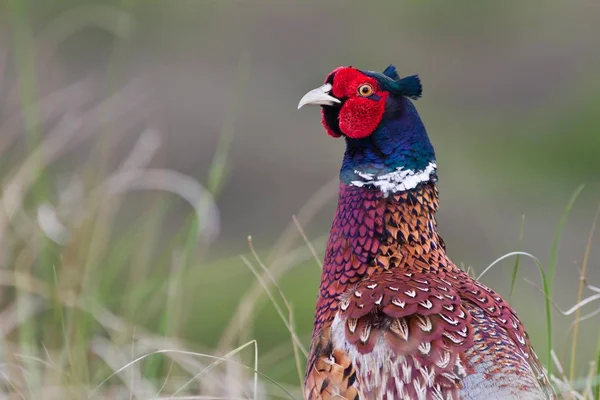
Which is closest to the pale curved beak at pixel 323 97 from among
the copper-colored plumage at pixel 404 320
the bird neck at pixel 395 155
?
the bird neck at pixel 395 155

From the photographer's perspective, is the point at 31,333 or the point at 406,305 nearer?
the point at 406,305

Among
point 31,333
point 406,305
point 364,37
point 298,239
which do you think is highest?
point 364,37

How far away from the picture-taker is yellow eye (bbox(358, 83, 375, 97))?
3.23 metres

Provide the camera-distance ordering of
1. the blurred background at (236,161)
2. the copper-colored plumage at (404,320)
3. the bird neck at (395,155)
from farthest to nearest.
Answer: the blurred background at (236,161) → the bird neck at (395,155) → the copper-colored plumage at (404,320)

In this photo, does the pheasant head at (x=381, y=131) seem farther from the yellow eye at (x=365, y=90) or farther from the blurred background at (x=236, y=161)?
the blurred background at (x=236, y=161)

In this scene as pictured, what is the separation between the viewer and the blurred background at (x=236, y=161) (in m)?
4.01

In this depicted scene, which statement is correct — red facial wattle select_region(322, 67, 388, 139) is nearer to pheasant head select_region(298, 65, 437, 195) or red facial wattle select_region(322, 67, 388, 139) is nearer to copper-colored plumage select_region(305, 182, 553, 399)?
pheasant head select_region(298, 65, 437, 195)

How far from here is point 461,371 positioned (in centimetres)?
273

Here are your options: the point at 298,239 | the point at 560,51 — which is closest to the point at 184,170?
the point at 298,239

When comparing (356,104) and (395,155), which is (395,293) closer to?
(395,155)

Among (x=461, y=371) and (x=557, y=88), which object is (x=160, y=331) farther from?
(x=557, y=88)

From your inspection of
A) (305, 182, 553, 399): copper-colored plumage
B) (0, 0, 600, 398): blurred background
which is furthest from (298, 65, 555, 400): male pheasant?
(0, 0, 600, 398): blurred background

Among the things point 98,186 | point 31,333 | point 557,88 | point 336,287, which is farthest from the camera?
point 557,88

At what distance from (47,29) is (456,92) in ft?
17.2
